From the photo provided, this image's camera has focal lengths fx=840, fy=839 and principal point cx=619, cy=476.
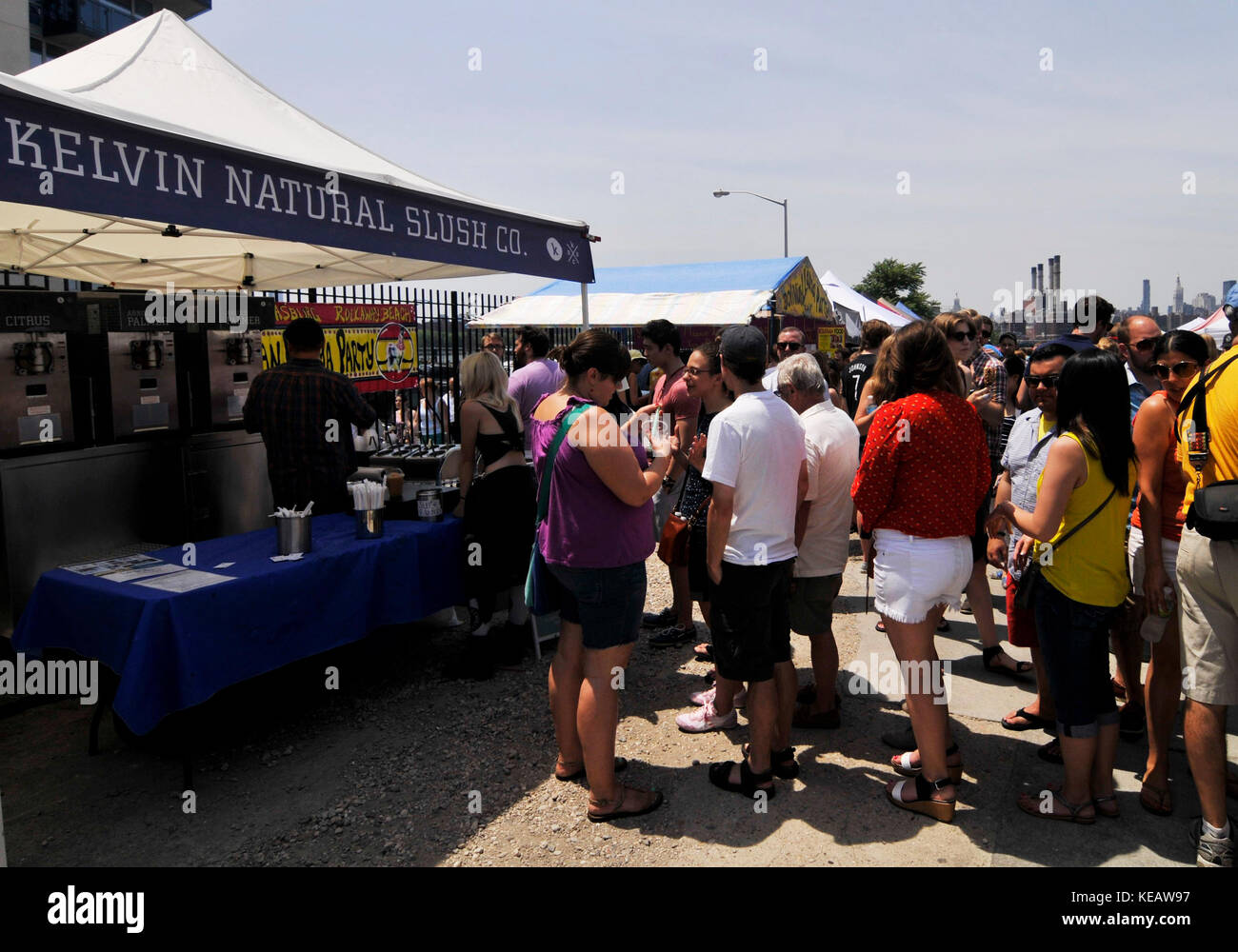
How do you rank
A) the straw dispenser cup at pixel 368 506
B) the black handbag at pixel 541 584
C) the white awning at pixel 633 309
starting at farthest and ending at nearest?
the white awning at pixel 633 309 → the straw dispenser cup at pixel 368 506 → the black handbag at pixel 541 584

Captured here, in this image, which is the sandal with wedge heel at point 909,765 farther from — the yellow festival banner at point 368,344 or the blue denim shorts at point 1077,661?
the yellow festival banner at point 368,344

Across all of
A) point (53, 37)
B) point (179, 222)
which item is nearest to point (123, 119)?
point (179, 222)

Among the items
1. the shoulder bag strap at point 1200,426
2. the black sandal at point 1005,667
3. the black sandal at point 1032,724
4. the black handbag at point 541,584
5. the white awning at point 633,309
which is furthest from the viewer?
the white awning at point 633,309

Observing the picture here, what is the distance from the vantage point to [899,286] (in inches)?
2436

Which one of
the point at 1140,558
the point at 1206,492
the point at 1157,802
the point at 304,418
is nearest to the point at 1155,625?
the point at 1140,558

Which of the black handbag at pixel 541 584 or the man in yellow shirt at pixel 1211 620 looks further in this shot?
the black handbag at pixel 541 584

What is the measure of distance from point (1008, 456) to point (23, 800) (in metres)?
4.65

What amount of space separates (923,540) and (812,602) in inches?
30.4

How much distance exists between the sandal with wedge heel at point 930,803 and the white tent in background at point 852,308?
21.4 meters

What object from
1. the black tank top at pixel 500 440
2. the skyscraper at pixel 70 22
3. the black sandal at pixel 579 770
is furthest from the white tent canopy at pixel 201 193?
the skyscraper at pixel 70 22

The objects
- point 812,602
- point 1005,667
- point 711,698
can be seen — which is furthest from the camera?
point 1005,667

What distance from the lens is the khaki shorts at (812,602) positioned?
3721 millimetres

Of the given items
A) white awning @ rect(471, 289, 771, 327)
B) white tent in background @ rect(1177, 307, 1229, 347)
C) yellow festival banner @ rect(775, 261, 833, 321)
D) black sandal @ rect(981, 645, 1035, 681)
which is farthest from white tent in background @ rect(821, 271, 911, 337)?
black sandal @ rect(981, 645, 1035, 681)

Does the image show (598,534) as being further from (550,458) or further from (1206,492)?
(1206,492)
